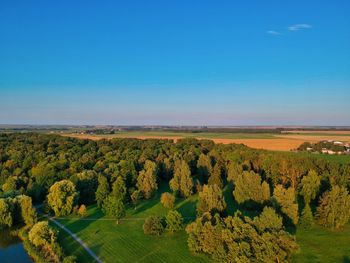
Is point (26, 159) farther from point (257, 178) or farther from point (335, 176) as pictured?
point (335, 176)

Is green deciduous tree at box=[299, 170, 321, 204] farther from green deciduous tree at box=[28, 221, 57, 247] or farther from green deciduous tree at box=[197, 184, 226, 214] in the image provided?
green deciduous tree at box=[28, 221, 57, 247]

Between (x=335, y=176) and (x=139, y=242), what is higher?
(x=335, y=176)

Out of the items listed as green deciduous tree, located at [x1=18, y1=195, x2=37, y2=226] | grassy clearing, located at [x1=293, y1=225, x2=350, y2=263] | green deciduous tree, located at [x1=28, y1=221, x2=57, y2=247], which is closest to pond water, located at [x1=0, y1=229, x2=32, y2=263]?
green deciduous tree, located at [x1=28, y1=221, x2=57, y2=247]

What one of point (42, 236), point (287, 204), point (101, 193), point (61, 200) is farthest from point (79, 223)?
point (287, 204)

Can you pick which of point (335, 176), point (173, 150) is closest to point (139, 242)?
point (335, 176)

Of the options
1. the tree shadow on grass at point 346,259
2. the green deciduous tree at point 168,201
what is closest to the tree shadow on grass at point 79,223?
the green deciduous tree at point 168,201

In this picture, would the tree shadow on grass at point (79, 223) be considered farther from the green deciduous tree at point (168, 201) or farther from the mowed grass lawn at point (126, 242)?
the green deciduous tree at point (168, 201)

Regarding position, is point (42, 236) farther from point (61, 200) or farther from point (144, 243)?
point (61, 200)
